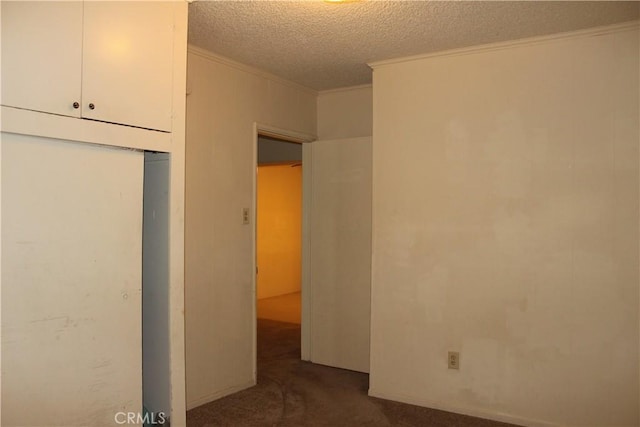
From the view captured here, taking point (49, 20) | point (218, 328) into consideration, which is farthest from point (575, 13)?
point (218, 328)

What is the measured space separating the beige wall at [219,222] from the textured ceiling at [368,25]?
0.30m

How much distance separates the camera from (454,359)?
3.34 m

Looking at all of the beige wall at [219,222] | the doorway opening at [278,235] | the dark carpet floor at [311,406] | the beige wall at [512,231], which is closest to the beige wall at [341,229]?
the dark carpet floor at [311,406]

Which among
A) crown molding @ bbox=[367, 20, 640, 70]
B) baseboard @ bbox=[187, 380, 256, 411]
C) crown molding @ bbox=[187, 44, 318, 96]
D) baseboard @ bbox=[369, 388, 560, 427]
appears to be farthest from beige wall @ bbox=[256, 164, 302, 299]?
crown molding @ bbox=[367, 20, 640, 70]

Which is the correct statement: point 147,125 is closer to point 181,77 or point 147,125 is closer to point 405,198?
point 181,77

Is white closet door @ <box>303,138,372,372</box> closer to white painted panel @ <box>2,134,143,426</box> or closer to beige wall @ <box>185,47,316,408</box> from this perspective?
beige wall @ <box>185,47,316,408</box>

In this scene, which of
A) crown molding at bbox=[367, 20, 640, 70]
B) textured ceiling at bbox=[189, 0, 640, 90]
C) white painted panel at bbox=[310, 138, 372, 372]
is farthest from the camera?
white painted panel at bbox=[310, 138, 372, 372]

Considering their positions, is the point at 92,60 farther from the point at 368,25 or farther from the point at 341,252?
the point at 341,252

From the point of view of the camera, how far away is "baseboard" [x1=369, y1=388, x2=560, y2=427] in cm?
310

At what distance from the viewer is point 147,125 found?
2.31m

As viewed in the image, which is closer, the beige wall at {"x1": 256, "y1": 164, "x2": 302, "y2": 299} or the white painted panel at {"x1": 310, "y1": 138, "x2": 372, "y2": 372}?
the white painted panel at {"x1": 310, "y1": 138, "x2": 372, "y2": 372}

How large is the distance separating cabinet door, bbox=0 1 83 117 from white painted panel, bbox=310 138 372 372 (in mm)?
2544

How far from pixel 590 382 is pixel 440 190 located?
1.44 meters

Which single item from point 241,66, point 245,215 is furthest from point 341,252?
point 241,66
